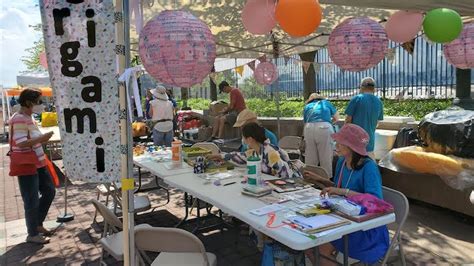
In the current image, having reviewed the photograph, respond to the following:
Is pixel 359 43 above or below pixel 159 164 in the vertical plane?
above

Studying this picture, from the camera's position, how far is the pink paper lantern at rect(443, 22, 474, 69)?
432 cm

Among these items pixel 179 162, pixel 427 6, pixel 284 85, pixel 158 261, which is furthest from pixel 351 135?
pixel 284 85

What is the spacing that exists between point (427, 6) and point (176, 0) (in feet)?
9.51

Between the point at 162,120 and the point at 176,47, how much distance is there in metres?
5.56

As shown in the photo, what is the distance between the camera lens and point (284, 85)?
1534cm

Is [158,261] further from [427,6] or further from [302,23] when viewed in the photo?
[427,6]

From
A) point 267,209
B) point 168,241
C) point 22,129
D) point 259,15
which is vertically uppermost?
point 259,15

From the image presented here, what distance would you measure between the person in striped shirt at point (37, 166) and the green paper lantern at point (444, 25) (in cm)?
416

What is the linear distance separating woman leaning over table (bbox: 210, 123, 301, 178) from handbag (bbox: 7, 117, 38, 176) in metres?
2.40

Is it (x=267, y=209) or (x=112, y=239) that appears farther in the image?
(x=112, y=239)

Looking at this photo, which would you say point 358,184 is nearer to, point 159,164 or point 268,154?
point 268,154

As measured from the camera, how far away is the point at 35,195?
4.45 m

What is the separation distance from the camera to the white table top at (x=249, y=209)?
212cm

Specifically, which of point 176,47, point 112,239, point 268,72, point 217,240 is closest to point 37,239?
point 112,239
